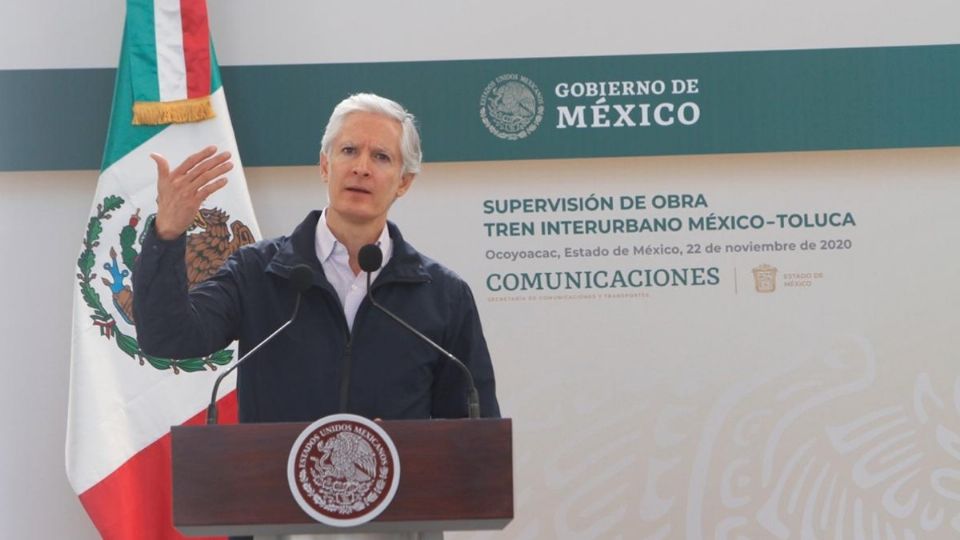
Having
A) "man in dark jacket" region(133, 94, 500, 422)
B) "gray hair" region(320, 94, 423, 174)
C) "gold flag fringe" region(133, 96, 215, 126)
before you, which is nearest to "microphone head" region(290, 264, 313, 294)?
"man in dark jacket" region(133, 94, 500, 422)

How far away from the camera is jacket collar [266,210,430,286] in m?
2.09

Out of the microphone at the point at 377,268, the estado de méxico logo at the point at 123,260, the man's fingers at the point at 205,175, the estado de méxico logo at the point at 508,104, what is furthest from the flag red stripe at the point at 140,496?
the man's fingers at the point at 205,175

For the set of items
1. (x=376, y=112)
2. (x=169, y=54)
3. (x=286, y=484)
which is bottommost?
(x=286, y=484)

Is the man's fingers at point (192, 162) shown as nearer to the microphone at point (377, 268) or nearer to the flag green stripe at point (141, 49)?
the microphone at point (377, 268)

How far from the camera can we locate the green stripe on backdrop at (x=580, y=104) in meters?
3.49

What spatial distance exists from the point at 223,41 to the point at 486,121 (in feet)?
2.54

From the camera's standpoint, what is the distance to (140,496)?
11.0ft

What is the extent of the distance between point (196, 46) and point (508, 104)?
0.87m

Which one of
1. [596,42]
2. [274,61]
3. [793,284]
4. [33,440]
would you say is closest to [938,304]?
[793,284]

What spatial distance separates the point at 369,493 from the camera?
5.47ft

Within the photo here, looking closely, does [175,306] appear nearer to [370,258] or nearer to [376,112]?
[370,258]

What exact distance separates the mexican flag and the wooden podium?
1.72 m

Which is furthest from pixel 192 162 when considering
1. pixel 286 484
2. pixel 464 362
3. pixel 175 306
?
pixel 464 362

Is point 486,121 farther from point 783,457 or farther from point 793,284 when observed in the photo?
point 783,457
